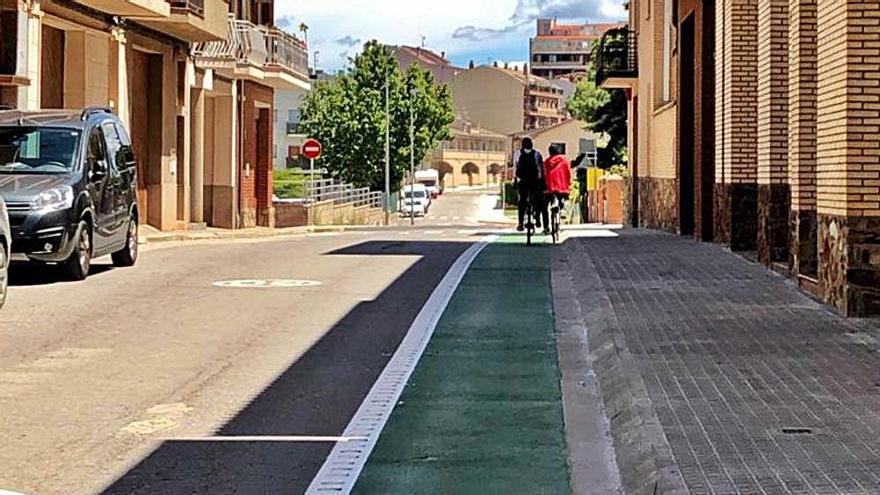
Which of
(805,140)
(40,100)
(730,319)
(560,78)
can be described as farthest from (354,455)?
(560,78)

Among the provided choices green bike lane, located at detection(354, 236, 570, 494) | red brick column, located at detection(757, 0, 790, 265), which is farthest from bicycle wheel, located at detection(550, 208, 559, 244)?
green bike lane, located at detection(354, 236, 570, 494)

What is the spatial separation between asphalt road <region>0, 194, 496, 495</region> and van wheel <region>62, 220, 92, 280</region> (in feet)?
0.62

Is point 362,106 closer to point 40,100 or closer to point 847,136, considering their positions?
point 40,100

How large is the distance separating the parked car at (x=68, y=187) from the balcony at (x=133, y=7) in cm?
798

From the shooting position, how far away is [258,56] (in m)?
38.6

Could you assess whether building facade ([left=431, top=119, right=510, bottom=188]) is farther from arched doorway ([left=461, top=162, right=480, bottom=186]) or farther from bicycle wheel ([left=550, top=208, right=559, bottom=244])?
bicycle wheel ([left=550, top=208, right=559, bottom=244])

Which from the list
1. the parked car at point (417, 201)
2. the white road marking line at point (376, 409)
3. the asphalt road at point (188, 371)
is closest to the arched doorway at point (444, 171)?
the parked car at point (417, 201)

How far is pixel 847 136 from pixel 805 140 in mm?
2002

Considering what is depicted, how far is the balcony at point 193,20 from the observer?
97.1ft

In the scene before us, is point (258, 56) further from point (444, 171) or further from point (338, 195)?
Result: point (444, 171)

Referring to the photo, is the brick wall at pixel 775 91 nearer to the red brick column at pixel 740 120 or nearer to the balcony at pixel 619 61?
the red brick column at pixel 740 120

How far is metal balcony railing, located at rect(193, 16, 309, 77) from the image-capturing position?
3575cm

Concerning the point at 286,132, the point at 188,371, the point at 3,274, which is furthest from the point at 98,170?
the point at 286,132

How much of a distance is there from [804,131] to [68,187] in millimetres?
7909
